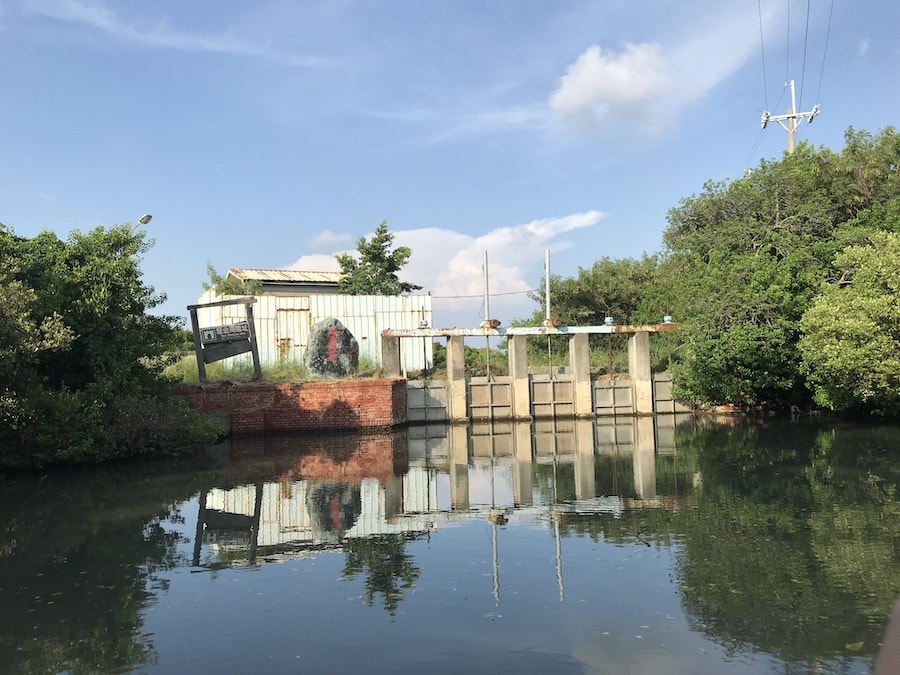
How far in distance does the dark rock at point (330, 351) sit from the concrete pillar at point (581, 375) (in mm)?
7829

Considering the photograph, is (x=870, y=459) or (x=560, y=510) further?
(x=870, y=459)

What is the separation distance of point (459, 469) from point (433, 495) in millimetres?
2936

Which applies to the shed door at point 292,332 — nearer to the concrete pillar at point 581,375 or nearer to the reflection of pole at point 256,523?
the concrete pillar at point 581,375

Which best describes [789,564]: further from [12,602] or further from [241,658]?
[12,602]

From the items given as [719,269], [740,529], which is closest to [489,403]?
[719,269]

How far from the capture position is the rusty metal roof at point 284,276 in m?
40.3

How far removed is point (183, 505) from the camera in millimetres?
11375

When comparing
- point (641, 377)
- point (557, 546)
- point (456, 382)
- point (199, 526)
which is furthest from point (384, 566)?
point (641, 377)

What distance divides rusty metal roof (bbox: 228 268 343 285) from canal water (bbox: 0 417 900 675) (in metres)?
26.5

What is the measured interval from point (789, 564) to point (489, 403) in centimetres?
1888

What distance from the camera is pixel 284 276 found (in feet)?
135

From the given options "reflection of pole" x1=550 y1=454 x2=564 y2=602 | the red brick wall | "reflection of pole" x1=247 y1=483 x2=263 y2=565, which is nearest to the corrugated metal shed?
the red brick wall

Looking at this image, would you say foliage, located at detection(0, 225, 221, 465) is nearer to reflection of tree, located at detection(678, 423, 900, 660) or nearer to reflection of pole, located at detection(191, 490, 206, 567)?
reflection of pole, located at detection(191, 490, 206, 567)

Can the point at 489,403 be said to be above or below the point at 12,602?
above
